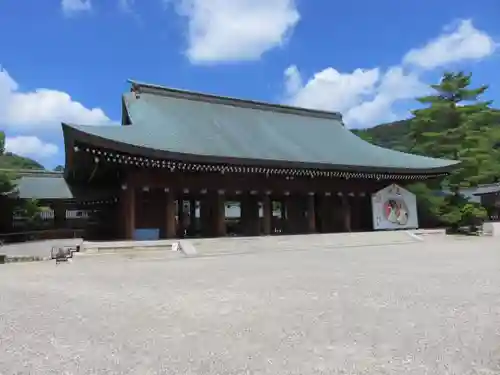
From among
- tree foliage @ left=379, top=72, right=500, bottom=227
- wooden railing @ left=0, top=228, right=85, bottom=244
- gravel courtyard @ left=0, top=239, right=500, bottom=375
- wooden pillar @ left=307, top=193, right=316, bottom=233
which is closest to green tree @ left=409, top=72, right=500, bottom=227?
tree foliage @ left=379, top=72, right=500, bottom=227

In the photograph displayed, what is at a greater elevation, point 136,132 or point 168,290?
point 136,132

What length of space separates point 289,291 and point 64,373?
3.61 metres

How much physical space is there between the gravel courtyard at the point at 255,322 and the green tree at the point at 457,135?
45.8 ft

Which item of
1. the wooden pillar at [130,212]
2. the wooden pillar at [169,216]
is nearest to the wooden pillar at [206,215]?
the wooden pillar at [169,216]

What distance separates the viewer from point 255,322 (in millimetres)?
4488

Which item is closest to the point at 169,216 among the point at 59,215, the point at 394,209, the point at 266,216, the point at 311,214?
the point at 266,216

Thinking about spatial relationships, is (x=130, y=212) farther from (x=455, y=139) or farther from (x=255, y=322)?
(x=455, y=139)

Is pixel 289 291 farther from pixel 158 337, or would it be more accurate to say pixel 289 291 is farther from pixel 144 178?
pixel 144 178

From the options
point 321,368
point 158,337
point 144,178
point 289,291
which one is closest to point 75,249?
point 144,178

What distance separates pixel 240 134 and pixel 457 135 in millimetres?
11318

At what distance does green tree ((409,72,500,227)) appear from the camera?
20859 mm

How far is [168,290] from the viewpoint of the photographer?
6469mm

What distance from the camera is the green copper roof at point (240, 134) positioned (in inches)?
583

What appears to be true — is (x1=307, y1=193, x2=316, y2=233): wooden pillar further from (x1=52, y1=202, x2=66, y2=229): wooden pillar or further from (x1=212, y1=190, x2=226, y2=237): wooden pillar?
(x1=52, y1=202, x2=66, y2=229): wooden pillar
